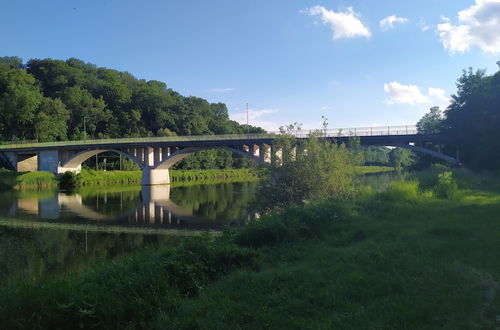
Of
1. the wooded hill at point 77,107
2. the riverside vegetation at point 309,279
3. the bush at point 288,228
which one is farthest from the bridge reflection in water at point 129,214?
the wooded hill at point 77,107

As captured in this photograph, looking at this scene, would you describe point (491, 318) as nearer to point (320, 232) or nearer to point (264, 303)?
point (264, 303)

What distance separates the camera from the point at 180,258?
7316 millimetres

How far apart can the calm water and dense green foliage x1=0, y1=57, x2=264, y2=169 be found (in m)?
41.3

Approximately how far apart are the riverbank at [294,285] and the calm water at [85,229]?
3.31 metres

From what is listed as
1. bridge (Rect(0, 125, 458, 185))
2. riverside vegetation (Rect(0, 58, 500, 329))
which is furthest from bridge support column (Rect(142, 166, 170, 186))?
riverside vegetation (Rect(0, 58, 500, 329))

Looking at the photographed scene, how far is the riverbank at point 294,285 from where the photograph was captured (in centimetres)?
477

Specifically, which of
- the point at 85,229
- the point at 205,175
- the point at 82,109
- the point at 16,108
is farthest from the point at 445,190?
the point at 82,109

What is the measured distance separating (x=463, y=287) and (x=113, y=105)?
8745cm

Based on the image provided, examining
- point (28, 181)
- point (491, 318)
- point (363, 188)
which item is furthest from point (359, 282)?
point (28, 181)

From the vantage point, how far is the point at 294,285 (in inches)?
232

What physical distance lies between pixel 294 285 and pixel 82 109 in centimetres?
7732

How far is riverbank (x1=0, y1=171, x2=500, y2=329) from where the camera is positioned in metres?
4.77

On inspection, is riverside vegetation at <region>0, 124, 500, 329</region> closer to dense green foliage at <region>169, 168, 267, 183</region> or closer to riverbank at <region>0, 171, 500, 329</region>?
riverbank at <region>0, 171, 500, 329</region>

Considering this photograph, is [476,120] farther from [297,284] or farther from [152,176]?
[152,176]
